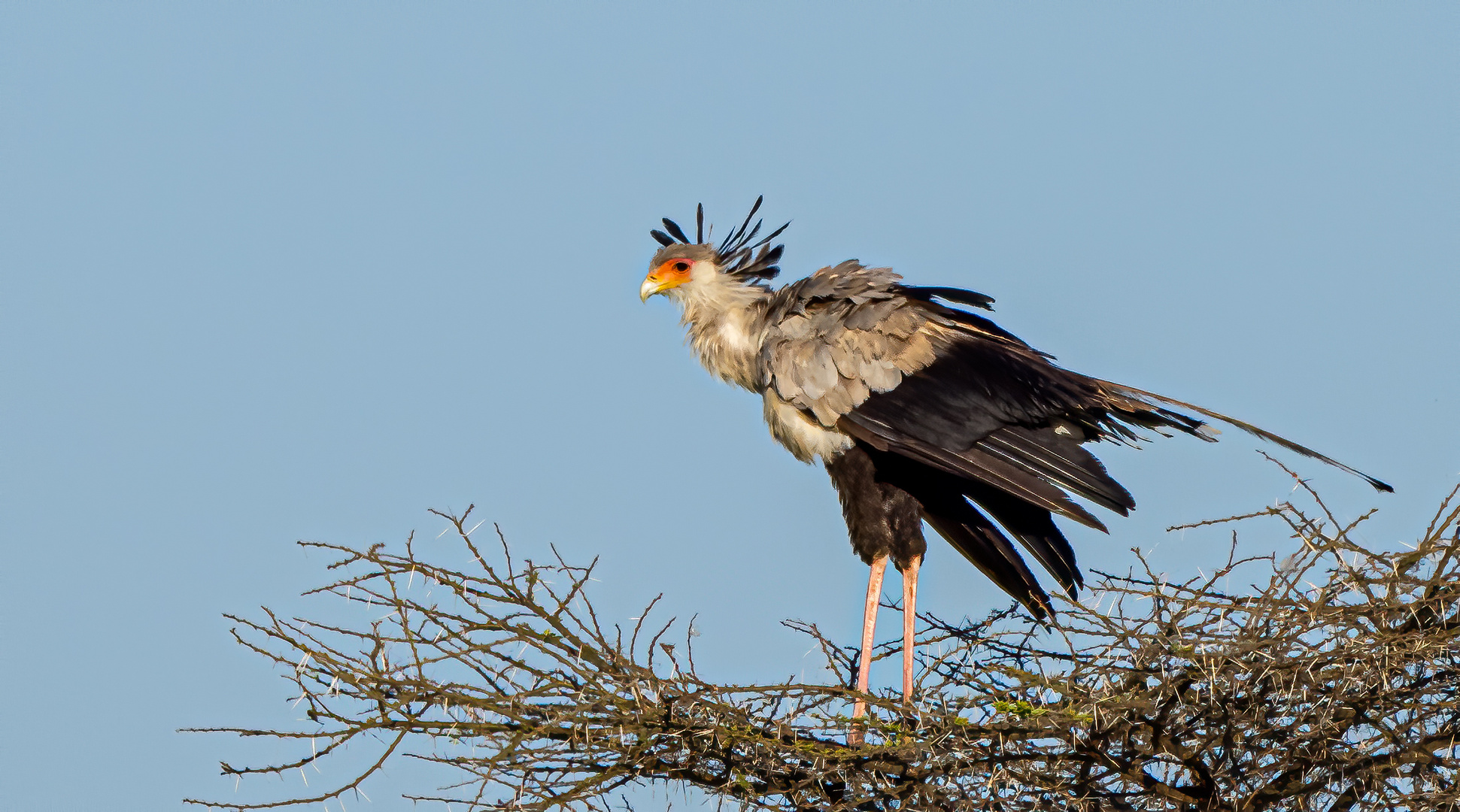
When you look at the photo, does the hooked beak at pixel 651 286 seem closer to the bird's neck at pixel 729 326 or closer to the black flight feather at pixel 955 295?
the bird's neck at pixel 729 326

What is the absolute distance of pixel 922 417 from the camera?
537 centimetres

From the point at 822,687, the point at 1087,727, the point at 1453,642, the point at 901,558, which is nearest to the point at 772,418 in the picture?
the point at 901,558

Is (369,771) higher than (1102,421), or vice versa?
(1102,421)

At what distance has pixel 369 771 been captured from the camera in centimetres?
368

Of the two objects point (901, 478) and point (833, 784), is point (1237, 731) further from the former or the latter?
point (901, 478)

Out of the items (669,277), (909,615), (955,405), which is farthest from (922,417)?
(669,277)

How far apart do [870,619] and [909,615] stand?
0.15 meters

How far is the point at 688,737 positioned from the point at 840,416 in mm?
1934

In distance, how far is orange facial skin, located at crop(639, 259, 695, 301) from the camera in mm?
6352

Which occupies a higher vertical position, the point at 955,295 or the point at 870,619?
the point at 955,295

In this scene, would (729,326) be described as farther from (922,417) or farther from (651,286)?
(922,417)

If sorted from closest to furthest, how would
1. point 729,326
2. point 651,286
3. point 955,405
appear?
point 955,405 → point 729,326 → point 651,286

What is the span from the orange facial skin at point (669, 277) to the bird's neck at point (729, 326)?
8 centimetres

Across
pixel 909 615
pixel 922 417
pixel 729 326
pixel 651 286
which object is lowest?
pixel 909 615
